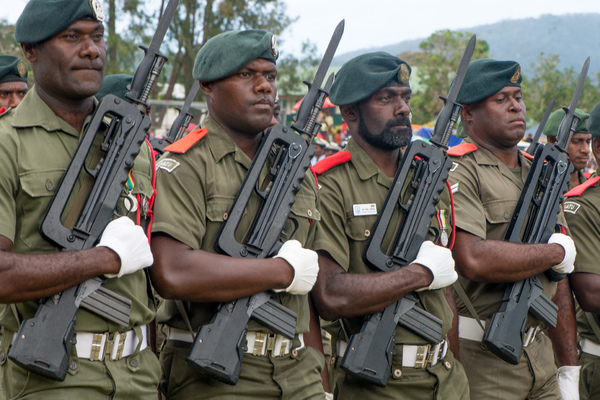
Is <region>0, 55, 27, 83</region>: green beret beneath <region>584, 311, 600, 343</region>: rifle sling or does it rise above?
above

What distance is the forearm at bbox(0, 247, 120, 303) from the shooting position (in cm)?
255

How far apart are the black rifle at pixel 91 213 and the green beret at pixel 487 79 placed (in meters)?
2.19

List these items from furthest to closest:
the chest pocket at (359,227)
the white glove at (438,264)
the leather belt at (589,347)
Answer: the leather belt at (589,347), the chest pocket at (359,227), the white glove at (438,264)

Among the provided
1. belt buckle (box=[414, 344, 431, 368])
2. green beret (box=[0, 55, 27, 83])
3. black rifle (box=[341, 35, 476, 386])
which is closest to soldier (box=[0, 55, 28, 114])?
green beret (box=[0, 55, 27, 83])

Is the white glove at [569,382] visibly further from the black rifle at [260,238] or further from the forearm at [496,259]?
the black rifle at [260,238]

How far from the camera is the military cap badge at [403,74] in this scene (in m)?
4.04

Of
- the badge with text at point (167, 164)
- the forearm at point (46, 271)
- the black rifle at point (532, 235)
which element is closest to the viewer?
the forearm at point (46, 271)

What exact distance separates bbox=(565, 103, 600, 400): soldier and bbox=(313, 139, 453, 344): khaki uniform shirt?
133 cm

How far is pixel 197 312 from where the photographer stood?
129 inches

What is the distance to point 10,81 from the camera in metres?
5.52

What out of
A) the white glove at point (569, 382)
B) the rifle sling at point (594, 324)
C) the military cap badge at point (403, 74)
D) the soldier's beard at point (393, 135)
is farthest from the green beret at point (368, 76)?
the rifle sling at point (594, 324)

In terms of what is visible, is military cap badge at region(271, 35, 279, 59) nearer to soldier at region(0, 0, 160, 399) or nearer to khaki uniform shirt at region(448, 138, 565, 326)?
soldier at region(0, 0, 160, 399)

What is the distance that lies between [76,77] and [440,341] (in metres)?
2.29

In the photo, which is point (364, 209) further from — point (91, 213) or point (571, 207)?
point (571, 207)
